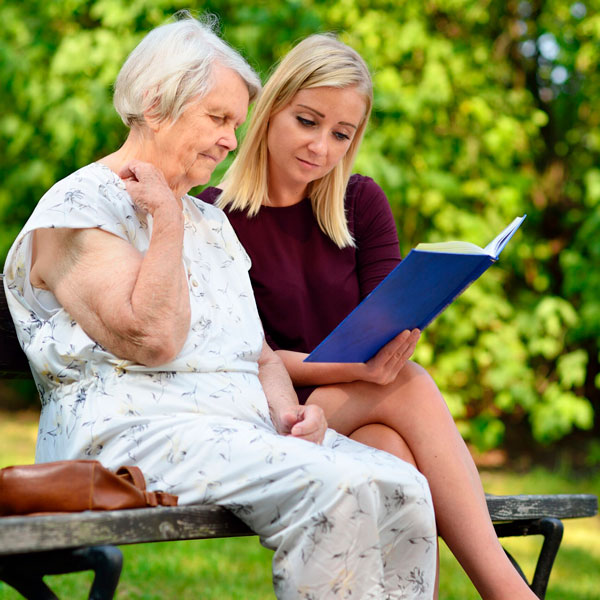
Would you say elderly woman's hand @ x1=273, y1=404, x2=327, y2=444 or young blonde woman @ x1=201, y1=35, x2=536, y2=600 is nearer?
elderly woman's hand @ x1=273, y1=404, x2=327, y2=444

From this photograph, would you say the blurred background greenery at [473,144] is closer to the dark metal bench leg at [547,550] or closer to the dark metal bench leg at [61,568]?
the dark metal bench leg at [547,550]

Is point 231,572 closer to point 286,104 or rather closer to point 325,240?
point 325,240

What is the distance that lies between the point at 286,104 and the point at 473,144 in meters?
4.09

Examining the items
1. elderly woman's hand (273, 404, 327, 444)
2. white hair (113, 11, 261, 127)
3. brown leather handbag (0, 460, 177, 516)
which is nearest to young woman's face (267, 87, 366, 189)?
white hair (113, 11, 261, 127)

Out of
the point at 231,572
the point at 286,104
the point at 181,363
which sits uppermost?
the point at 286,104

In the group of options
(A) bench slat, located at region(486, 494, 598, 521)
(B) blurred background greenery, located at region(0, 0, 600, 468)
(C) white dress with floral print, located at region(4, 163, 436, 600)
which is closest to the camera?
(C) white dress with floral print, located at region(4, 163, 436, 600)

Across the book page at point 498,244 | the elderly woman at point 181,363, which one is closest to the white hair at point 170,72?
the elderly woman at point 181,363

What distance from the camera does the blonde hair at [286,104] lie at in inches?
108

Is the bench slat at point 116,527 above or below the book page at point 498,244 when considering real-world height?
below

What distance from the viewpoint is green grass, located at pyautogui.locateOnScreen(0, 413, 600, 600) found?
141 inches

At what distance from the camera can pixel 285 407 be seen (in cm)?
230

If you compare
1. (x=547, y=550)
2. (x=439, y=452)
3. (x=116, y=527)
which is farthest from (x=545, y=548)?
(x=116, y=527)

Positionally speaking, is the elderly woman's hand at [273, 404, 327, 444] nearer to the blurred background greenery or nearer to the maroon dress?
the maroon dress

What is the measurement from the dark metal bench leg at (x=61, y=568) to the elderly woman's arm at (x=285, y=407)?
0.64m
